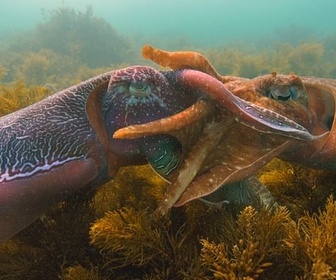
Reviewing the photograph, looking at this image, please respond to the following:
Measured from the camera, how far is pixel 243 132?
2.12 meters

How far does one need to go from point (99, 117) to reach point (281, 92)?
1092 mm

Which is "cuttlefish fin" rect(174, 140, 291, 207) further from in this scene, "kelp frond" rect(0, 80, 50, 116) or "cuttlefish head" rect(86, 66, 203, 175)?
"kelp frond" rect(0, 80, 50, 116)

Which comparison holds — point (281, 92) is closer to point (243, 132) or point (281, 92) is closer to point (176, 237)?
point (243, 132)

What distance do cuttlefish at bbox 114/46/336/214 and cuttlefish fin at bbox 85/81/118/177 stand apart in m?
0.28

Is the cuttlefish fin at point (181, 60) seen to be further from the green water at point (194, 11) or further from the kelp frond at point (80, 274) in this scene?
the green water at point (194, 11)

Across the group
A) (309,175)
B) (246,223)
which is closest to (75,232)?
(246,223)

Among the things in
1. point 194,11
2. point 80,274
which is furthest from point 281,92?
point 194,11

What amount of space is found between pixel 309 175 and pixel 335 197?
30cm

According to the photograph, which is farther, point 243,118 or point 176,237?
point 176,237

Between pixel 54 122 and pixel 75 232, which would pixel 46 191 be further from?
pixel 75 232

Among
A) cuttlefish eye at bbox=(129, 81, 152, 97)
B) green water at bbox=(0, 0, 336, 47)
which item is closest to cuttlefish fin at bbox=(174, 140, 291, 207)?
cuttlefish eye at bbox=(129, 81, 152, 97)

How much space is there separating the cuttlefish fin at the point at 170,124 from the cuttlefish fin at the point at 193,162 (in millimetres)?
116

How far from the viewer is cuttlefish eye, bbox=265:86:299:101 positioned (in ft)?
7.23

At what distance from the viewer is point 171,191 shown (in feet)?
6.75
